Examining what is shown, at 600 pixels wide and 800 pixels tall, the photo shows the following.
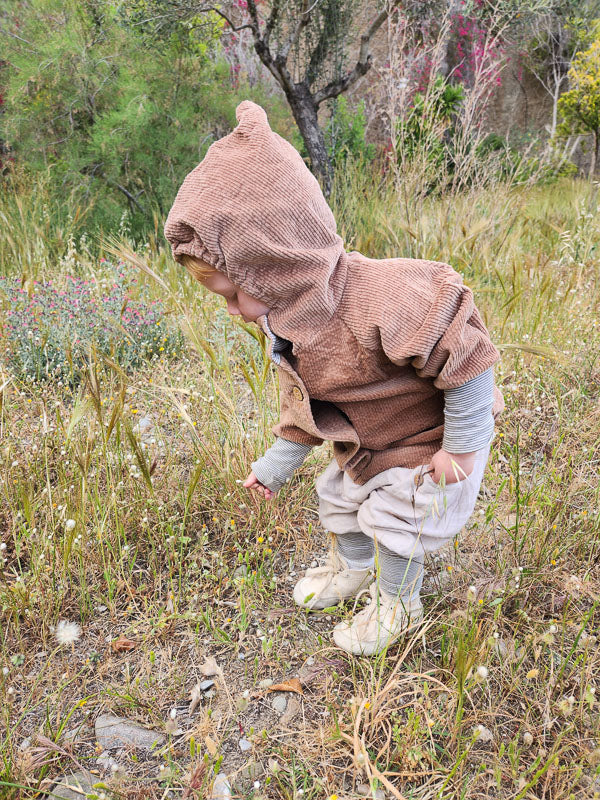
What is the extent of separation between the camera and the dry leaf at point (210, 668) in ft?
5.43

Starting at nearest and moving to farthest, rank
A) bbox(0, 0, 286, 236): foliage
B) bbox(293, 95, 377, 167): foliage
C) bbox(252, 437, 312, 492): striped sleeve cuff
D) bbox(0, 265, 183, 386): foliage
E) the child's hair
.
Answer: the child's hair < bbox(252, 437, 312, 492): striped sleeve cuff < bbox(0, 265, 183, 386): foliage < bbox(0, 0, 286, 236): foliage < bbox(293, 95, 377, 167): foliage

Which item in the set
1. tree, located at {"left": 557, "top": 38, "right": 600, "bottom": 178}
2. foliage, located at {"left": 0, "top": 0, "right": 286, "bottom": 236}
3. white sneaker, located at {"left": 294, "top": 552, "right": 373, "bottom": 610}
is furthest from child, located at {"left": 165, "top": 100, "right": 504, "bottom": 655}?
tree, located at {"left": 557, "top": 38, "right": 600, "bottom": 178}

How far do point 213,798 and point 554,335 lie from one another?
254cm

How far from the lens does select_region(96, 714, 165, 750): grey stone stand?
4.84 ft

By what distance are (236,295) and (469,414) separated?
2.03ft

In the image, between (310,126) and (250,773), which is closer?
(250,773)

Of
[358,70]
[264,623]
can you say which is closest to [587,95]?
[358,70]

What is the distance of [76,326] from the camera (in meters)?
3.08

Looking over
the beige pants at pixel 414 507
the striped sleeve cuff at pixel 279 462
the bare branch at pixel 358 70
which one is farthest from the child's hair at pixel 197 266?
the bare branch at pixel 358 70

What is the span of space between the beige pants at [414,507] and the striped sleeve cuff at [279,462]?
20 cm

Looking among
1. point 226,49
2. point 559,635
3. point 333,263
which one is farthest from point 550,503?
point 226,49

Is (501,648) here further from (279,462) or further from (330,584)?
(279,462)

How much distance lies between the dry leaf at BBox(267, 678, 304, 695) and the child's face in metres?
1.01

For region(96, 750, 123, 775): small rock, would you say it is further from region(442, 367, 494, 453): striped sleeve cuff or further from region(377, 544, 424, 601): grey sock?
region(442, 367, 494, 453): striped sleeve cuff
